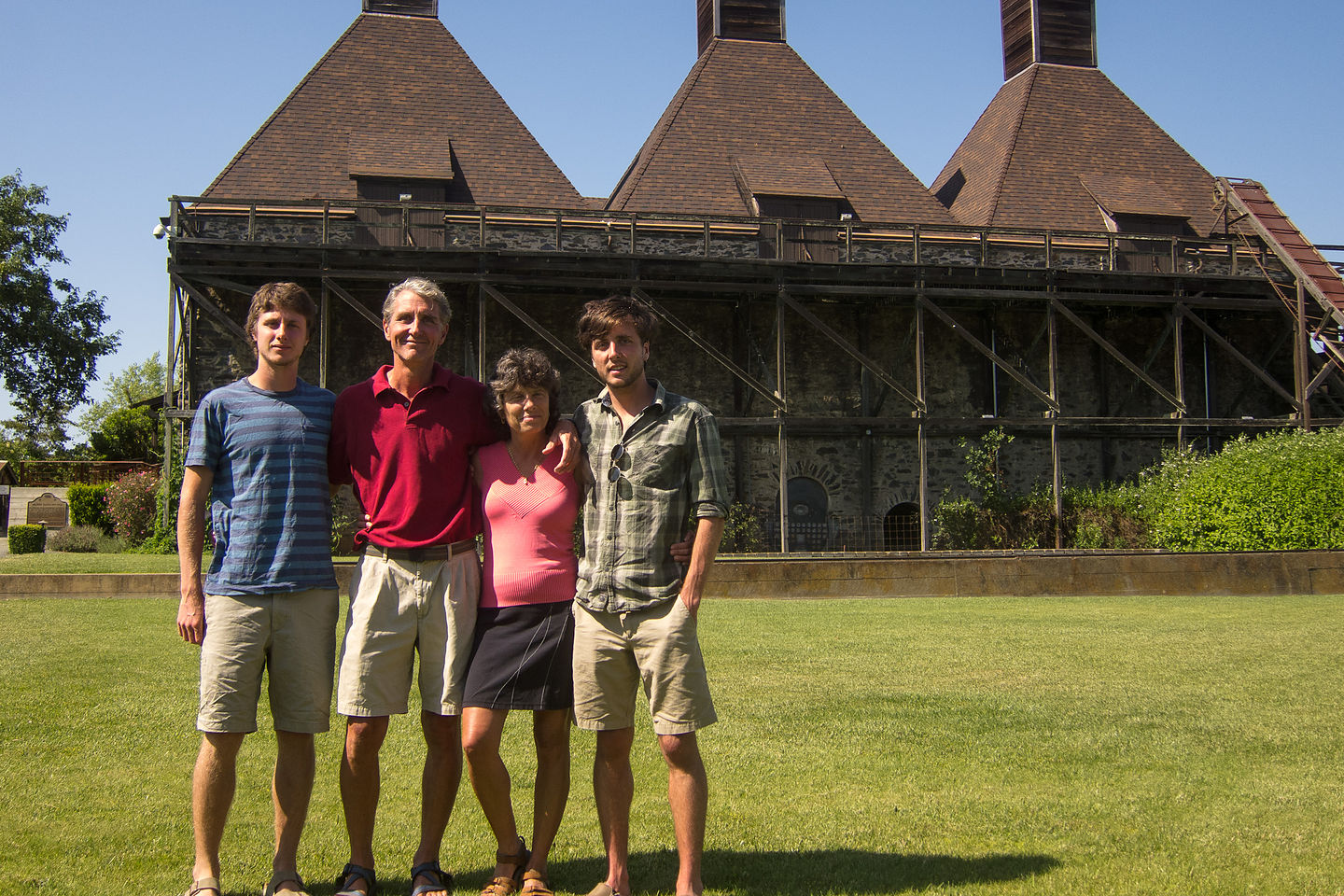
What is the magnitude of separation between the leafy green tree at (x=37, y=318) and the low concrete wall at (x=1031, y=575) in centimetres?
3293

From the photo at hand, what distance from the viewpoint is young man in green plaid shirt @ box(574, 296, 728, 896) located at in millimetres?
3334

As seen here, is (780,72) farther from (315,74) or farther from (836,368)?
(315,74)

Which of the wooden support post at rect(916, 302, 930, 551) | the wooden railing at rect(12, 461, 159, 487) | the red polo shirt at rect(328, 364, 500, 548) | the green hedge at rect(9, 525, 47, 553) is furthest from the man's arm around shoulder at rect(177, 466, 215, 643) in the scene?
the wooden railing at rect(12, 461, 159, 487)

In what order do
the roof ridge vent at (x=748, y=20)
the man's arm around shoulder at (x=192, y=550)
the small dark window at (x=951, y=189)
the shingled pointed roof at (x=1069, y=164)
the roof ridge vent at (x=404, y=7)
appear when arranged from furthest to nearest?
the small dark window at (x=951, y=189) → the roof ridge vent at (x=748, y=20) → the roof ridge vent at (x=404, y=7) → the shingled pointed roof at (x=1069, y=164) → the man's arm around shoulder at (x=192, y=550)

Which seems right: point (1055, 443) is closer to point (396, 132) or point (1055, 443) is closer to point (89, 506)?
point (396, 132)

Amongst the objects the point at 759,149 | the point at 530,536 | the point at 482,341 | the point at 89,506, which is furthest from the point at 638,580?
the point at 89,506

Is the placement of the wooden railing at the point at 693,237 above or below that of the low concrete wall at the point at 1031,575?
above

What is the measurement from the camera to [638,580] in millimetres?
3365

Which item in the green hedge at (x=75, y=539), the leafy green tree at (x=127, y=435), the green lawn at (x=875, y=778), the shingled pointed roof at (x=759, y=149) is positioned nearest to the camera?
the green lawn at (x=875, y=778)

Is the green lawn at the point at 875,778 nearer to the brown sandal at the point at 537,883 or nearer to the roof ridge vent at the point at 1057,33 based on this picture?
the brown sandal at the point at 537,883

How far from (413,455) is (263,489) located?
46 centimetres

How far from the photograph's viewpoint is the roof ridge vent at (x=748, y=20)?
1030 inches

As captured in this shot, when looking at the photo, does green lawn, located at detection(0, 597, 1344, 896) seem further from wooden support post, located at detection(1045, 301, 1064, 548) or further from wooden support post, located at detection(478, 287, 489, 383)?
wooden support post, located at detection(1045, 301, 1064, 548)

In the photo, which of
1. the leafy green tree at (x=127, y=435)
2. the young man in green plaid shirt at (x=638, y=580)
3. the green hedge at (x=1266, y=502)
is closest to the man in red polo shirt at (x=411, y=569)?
the young man in green plaid shirt at (x=638, y=580)
